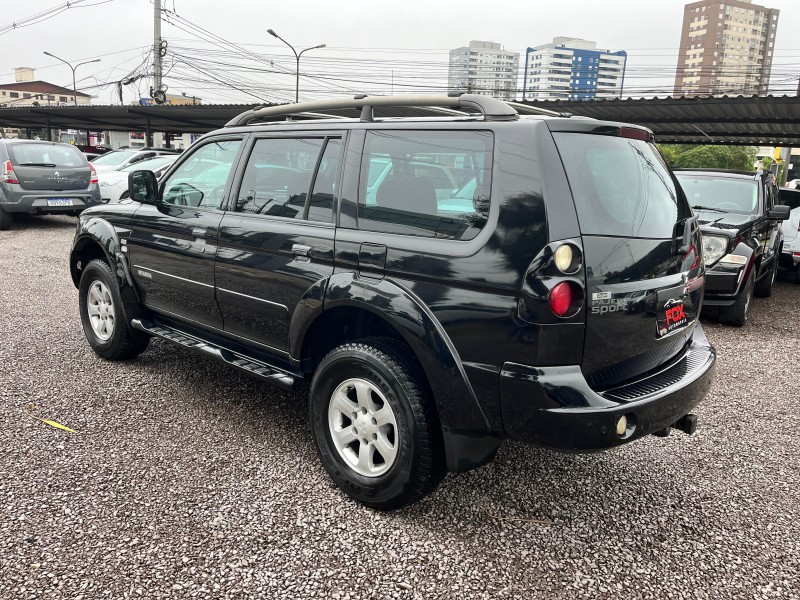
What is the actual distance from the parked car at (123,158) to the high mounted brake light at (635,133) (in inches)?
542

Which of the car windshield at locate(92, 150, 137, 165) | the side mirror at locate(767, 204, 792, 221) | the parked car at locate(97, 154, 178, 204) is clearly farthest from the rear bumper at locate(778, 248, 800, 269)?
the car windshield at locate(92, 150, 137, 165)

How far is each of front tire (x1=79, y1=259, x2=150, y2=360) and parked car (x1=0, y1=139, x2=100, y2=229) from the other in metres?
7.76

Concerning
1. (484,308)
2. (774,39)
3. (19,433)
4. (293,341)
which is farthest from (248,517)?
(774,39)

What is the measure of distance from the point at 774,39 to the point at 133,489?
453 ft

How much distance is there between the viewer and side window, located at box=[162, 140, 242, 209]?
149 inches

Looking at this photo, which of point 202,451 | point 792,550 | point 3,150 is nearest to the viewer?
point 792,550

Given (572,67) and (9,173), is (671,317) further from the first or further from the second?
(572,67)

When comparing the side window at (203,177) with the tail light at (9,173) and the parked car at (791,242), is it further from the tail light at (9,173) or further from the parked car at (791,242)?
the parked car at (791,242)

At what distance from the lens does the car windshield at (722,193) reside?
7.50 m

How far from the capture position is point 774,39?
4446 inches

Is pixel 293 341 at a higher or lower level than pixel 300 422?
higher

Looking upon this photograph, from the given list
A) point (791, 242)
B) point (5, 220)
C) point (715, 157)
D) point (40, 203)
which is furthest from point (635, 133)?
point (715, 157)

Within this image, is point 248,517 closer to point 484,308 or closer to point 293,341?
point 293,341

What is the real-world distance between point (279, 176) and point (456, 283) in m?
1.42
